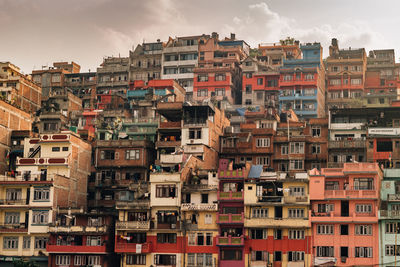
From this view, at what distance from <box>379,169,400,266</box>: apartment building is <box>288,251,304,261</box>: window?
8.43 meters

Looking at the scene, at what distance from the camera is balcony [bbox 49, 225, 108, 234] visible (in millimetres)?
82875

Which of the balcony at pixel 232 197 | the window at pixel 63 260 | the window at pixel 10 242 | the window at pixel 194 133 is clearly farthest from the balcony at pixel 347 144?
the window at pixel 10 242

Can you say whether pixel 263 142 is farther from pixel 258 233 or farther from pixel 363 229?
pixel 363 229

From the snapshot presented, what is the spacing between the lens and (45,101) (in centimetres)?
13038

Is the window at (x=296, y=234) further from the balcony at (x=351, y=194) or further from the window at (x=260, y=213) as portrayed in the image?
the balcony at (x=351, y=194)

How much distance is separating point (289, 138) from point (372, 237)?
23.0 meters

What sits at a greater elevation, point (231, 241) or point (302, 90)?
point (302, 90)

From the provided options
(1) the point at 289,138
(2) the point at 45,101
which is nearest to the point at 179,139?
(1) the point at 289,138

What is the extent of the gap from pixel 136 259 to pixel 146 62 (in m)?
66.0

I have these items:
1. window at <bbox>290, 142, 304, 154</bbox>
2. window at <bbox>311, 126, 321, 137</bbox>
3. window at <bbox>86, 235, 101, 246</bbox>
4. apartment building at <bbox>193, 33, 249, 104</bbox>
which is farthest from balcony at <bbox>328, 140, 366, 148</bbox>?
apartment building at <bbox>193, 33, 249, 104</bbox>

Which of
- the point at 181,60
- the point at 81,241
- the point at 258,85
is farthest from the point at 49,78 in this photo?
the point at 81,241

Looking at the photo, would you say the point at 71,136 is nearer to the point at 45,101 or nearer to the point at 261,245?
the point at 261,245

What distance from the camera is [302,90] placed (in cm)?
12275

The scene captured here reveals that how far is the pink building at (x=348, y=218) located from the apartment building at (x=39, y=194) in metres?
31.1
